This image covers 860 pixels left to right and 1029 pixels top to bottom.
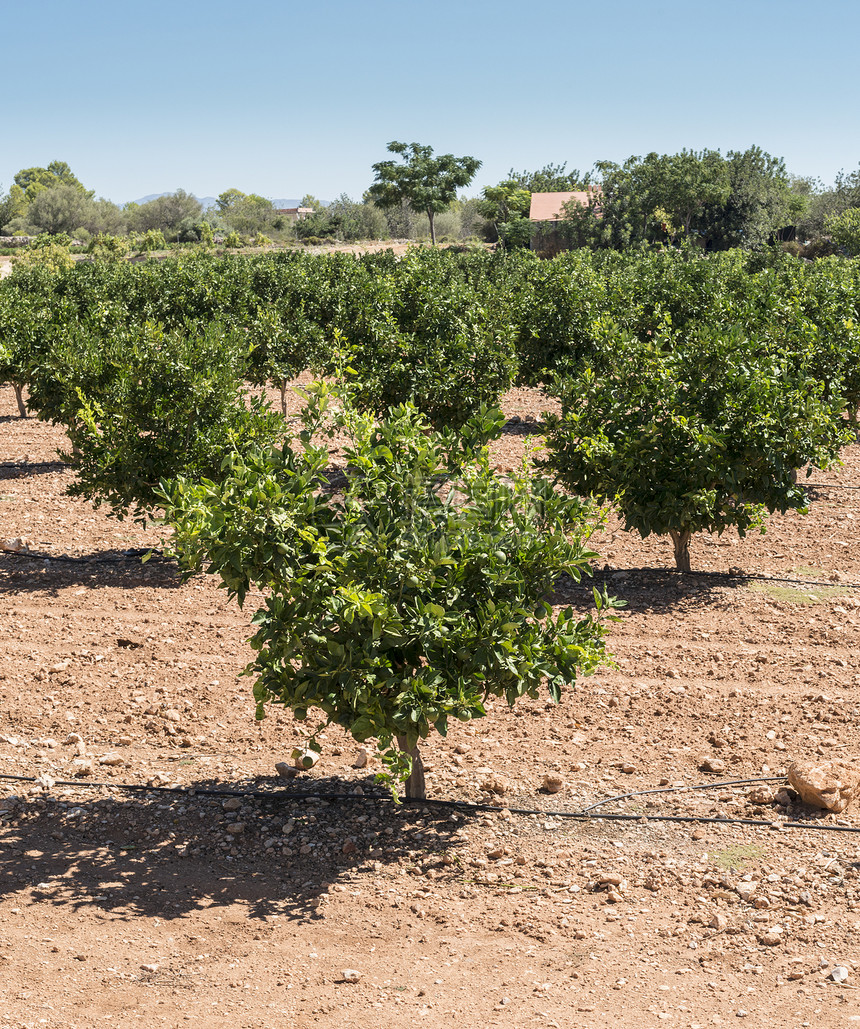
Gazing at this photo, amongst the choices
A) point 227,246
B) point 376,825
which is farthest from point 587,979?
point 227,246

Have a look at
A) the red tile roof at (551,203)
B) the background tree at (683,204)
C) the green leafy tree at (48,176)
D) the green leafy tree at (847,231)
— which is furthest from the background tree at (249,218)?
the green leafy tree at (48,176)

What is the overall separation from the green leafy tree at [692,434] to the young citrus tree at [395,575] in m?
3.92

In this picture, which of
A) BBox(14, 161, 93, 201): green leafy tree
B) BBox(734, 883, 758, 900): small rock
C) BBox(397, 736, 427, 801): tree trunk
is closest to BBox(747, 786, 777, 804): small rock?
BBox(734, 883, 758, 900): small rock

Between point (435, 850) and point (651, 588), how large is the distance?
15.2 ft

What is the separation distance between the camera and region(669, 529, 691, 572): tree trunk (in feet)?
30.7

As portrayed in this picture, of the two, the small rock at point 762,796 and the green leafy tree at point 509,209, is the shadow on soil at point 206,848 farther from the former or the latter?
the green leafy tree at point 509,209

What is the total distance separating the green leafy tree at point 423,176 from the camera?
62.1 m

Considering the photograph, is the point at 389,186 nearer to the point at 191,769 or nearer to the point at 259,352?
the point at 259,352

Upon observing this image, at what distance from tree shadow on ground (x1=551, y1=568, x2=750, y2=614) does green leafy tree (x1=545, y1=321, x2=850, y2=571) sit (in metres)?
0.50

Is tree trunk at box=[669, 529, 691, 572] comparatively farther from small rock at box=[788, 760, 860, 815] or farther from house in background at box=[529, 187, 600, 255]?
house in background at box=[529, 187, 600, 255]

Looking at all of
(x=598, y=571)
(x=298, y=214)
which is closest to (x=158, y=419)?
(x=598, y=571)

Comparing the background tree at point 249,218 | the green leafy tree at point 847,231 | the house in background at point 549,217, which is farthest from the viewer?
the background tree at point 249,218

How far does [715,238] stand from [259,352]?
155 ft

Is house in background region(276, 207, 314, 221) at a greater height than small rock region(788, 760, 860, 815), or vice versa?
Answer: house in background region(276, 207, 314, 221)
